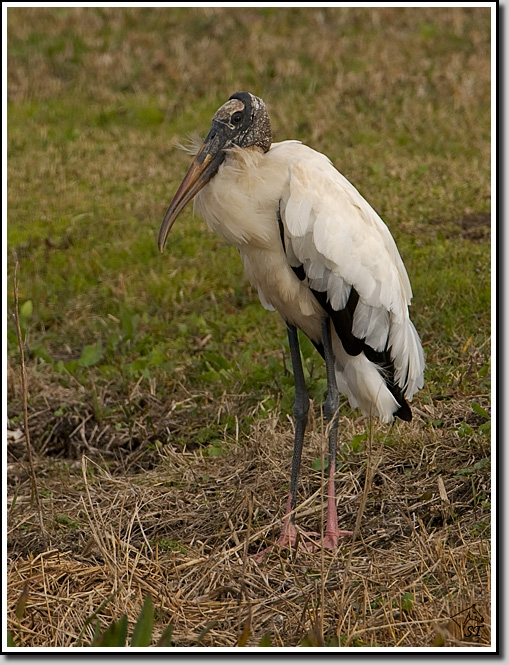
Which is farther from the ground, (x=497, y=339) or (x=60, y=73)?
(x=60, y=73)

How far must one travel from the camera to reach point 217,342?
Answer: 18.8 ft

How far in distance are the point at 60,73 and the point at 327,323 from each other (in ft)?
23.1

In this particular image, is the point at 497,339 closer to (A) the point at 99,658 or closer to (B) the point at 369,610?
(B) the point at 369,610

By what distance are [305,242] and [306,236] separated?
2 centimetres

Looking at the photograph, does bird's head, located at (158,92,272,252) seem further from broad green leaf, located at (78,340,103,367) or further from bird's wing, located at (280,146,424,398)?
broad green leaf, located at (78,340,103,367)

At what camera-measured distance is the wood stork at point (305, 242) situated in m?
3.76

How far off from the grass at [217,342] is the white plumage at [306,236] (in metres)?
0.66

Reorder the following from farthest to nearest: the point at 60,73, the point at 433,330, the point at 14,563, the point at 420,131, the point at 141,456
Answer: the point at 60,73
the point at 420,131
the point at 433,330
the point at 141,456
the point at 14,563

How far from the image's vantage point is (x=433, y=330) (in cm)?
541

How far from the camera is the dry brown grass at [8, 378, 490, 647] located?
11.1 feet

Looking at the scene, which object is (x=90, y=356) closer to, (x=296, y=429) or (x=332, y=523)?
(x=296, y=429)

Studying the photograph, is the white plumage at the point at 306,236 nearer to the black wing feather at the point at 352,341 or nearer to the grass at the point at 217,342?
the black wing feather at the point at 352,341

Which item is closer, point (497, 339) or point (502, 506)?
point (502, 506)

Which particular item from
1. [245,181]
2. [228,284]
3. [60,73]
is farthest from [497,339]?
[60,73]
